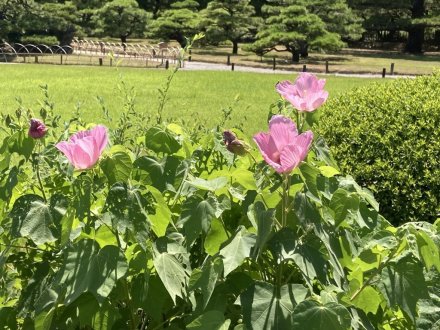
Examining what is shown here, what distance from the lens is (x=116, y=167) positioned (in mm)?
1103

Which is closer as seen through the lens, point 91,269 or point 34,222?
point 91,269

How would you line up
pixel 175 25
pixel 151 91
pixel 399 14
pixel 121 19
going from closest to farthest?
pixel 151 91
pixel 175 25
pixel 121 19
pixel 399 14

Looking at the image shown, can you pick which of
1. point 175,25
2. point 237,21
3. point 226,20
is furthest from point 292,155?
point 175,25

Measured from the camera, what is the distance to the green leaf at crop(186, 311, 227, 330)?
0.99 metres

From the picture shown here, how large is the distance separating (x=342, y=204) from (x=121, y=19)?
2677 cm

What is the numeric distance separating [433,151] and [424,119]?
239 millimetres

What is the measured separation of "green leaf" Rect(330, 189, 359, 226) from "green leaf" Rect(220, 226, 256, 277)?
0.20 meters

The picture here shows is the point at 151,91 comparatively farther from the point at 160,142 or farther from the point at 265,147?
the point at 265,147

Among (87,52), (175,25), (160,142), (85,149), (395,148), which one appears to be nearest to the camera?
(85,149)

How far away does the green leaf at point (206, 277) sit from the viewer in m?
1.01

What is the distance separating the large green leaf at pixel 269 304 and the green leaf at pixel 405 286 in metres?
0.18

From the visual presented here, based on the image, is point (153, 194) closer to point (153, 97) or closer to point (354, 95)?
point (354, 95)

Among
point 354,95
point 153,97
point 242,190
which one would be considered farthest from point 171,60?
point 242,190

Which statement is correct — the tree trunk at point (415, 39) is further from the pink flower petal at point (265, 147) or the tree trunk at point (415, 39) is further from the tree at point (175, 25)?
the pink flower petal at point (265, 147)
